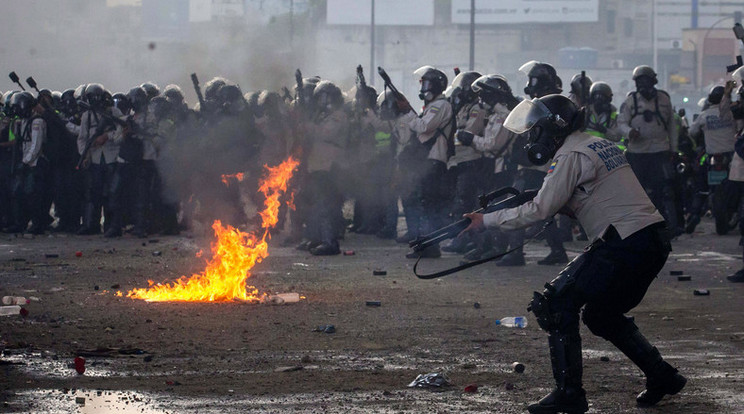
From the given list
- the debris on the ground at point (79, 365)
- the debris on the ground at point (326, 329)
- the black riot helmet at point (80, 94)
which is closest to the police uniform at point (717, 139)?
the debris on the ground at point (326, 329)

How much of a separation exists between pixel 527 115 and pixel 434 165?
7.36m

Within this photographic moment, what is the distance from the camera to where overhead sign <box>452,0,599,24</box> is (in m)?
84.9

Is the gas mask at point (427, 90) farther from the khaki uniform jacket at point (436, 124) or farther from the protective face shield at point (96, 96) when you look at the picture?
the protective face shield at point (96, 96)

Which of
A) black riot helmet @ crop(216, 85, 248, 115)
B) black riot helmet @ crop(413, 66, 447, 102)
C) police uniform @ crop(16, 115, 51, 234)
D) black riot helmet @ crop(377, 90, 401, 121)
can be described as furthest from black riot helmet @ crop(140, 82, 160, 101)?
black riot helmet @ crop(413, 66, 447, 102)

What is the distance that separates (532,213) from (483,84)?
634cm

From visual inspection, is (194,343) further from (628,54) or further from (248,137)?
(628,54)

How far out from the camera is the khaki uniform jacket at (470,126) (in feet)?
44.0

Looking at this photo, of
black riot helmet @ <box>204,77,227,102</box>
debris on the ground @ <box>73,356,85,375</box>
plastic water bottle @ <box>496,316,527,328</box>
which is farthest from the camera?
black riot helmet @ <box>204,77,227,102</box>

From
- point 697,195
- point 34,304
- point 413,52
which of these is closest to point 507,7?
point 413,52

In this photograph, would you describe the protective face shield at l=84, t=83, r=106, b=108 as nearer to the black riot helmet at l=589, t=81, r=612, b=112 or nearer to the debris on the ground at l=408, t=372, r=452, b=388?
the black riot helmet at l=589, t=81, r=612, b=112

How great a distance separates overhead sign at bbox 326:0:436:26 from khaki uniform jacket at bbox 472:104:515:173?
71.6 m

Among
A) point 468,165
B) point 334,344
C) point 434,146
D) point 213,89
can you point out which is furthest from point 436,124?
point 334,344

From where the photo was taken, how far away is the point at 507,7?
85.1 metres

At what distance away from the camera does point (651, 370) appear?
5832mm
